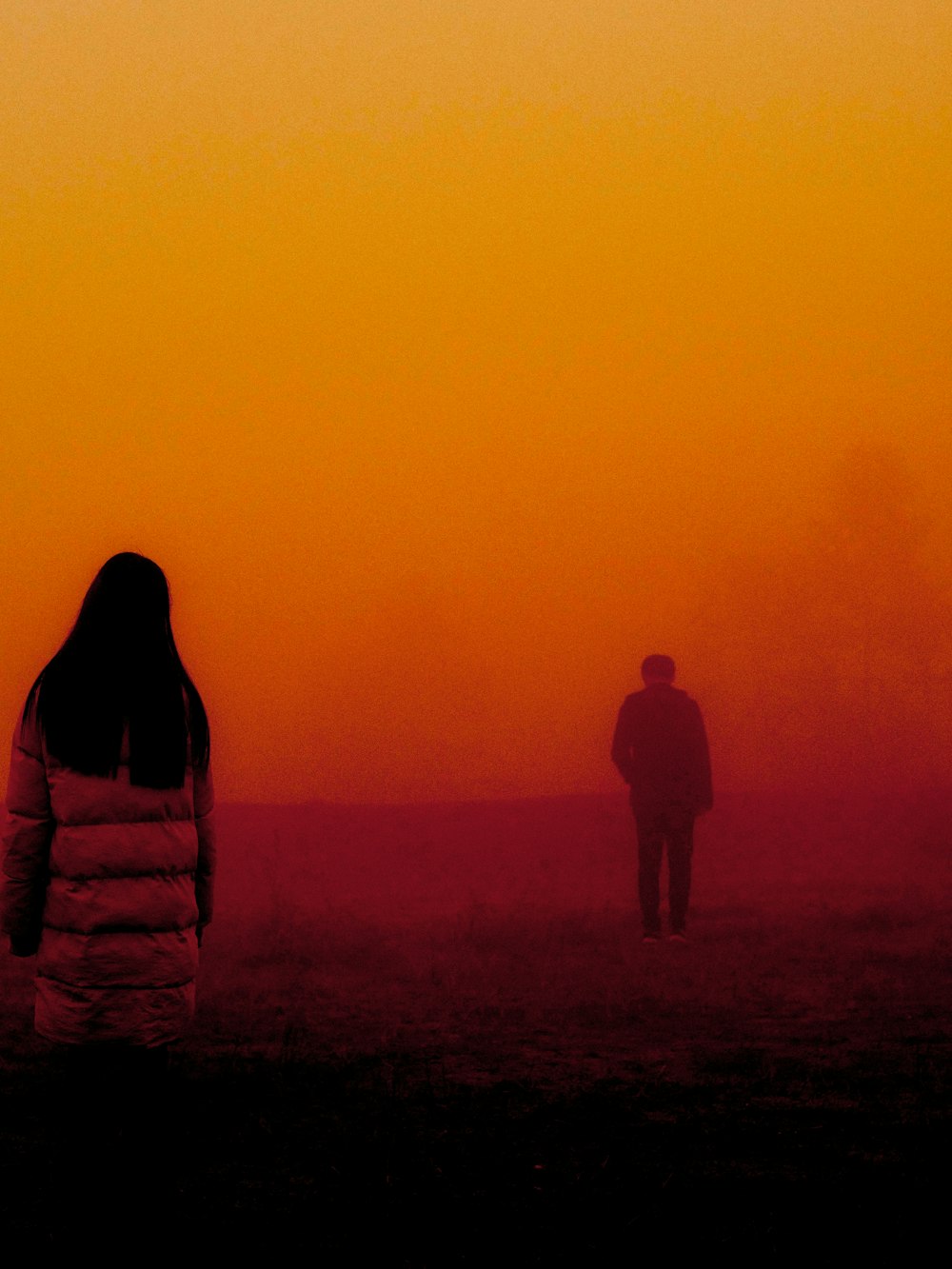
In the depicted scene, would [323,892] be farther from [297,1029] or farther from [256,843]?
[297,1029]

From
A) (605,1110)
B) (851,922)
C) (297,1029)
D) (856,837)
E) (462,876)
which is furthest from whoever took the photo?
(856,837)

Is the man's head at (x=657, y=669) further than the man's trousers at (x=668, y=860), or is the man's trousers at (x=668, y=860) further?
the man's head at (x=657, y=669)

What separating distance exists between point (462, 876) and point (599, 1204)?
14973mm

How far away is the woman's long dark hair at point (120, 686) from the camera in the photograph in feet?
12.1

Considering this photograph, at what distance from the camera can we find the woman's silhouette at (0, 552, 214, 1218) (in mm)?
3646

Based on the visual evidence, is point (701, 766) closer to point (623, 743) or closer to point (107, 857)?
point (623, 743)

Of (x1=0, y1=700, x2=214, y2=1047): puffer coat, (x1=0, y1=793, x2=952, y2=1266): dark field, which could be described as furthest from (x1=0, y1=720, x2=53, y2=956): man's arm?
(x1=0, y1=793, x2=952, y2=1266): dark field

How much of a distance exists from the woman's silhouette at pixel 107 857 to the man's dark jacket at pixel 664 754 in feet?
25.8

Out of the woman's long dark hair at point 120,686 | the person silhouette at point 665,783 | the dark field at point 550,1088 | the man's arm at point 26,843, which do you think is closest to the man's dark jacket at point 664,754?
the person silhouette at point 665,783

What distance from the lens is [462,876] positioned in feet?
62.7

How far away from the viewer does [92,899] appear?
3.67m

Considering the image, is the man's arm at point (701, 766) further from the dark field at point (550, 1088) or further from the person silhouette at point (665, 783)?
the dark field at point (550, 1088)

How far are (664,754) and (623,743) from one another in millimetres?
425

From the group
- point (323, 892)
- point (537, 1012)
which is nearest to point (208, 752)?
point (537, 1012)
